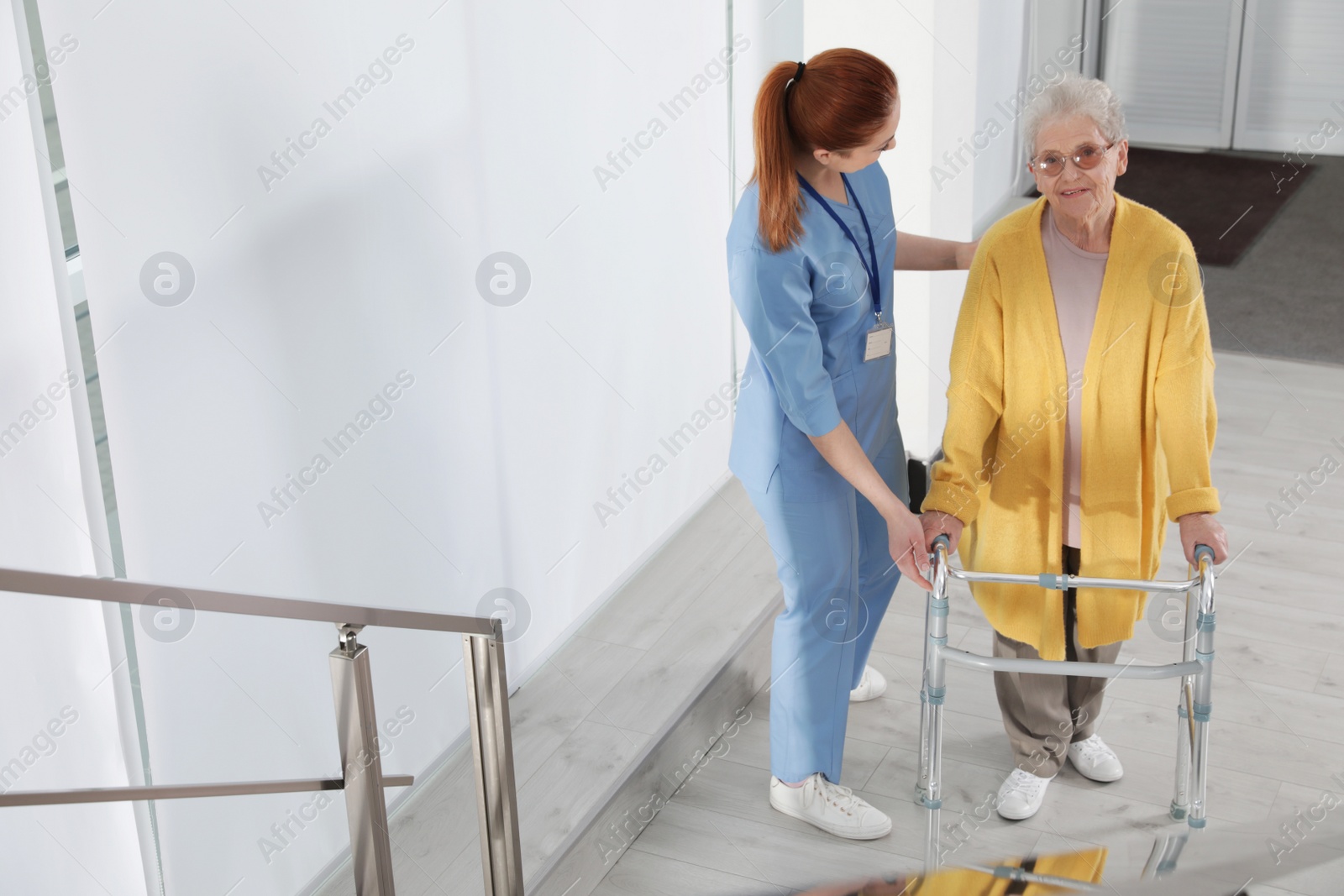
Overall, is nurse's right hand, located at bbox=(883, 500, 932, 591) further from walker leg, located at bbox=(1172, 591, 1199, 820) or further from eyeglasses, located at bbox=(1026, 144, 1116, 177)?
eyeglasses, located at bbox=(1026, 144, 1116, 177)

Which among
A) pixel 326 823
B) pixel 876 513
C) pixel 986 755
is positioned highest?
pixel 876 513

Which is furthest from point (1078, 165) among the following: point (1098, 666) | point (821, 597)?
point (821, 597)

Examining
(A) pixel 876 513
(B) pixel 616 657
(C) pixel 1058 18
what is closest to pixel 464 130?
(A) pixel 876 513

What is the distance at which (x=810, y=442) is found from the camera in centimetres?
249

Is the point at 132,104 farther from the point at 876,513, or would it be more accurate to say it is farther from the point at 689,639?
the point at 689,639

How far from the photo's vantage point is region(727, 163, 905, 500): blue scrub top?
2.30m

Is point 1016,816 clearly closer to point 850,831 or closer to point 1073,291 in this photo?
point 850,831

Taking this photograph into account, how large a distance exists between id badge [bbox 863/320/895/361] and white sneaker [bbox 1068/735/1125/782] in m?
1.00

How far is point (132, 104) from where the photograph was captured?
72.0 inches

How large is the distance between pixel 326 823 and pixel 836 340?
1.28m

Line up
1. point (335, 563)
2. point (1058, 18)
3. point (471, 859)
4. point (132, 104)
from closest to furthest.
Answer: point (132, 104) → point (335, 563) → point (471, 859) → point (1058, 18)

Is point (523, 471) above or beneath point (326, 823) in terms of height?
above

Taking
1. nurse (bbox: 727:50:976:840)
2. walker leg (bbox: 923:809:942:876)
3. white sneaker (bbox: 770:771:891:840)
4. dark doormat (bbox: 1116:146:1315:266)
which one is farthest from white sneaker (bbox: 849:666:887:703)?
dark doormat (bbox: 1116:146:1315:266)

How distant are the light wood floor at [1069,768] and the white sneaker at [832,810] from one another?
0.03 metres
